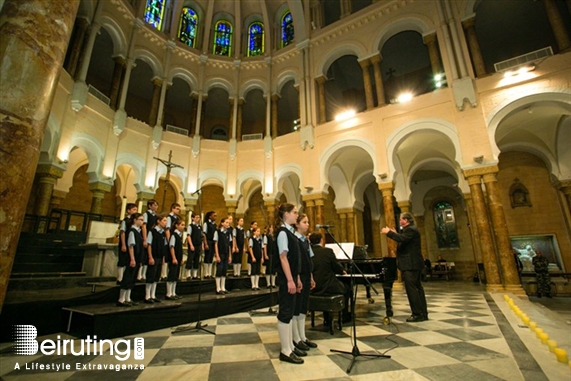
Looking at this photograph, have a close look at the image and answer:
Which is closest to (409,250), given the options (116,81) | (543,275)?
(543,275)

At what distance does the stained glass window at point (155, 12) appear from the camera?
14.6 meters

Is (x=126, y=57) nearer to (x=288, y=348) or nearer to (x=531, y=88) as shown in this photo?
(x=288, y=348)

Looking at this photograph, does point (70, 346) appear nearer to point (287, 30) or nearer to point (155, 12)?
point (155, 12)

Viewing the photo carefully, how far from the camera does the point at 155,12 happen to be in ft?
49.2

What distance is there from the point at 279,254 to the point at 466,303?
6101 mm

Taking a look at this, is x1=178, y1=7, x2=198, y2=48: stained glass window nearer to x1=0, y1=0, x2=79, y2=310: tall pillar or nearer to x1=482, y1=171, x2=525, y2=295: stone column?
x1=0, y1=0, x2=79, y2=310: tall pillar

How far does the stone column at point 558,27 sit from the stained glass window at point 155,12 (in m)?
16.8

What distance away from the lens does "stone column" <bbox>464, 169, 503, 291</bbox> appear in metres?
8.69

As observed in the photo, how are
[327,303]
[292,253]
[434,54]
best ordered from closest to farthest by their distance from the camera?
[292,253], [327,303], [434,54]

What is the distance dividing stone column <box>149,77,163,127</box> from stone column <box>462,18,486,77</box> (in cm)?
1400

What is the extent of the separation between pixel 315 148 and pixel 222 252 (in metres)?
7.54

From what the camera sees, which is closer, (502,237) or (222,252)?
(222,252)

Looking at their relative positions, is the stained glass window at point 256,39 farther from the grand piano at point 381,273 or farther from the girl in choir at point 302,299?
the girl in choir at point 302,299

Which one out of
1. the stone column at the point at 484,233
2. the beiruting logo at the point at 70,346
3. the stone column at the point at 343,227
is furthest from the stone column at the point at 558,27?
the beiruting logo at the point at 70,346
